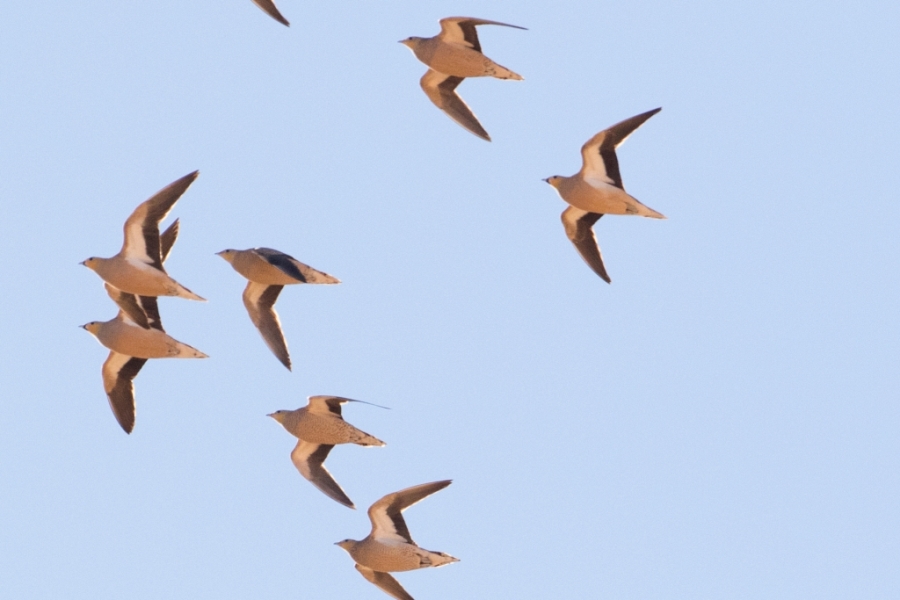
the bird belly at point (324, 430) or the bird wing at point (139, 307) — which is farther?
the bird wing at point (139, 307)

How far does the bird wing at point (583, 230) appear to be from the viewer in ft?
98.0

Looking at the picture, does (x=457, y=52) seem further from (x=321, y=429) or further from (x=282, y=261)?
(x=321, y=429)

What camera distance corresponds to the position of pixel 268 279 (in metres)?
29.7

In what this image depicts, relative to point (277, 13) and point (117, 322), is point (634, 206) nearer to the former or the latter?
point (277, 13)

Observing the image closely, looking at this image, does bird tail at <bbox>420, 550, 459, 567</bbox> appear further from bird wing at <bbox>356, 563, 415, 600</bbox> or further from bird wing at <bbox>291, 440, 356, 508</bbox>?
bird wing at <bbox>291, 440, 356, 508</bbox>

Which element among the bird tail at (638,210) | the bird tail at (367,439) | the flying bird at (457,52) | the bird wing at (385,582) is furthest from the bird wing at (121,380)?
the bird tail at (638,210)

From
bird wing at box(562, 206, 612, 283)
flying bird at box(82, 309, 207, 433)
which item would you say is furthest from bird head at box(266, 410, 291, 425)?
bird wing at box(562, 206, 612, 283)

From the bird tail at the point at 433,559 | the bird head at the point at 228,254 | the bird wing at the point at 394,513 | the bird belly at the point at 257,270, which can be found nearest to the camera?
the bird tail at the point at 433,559

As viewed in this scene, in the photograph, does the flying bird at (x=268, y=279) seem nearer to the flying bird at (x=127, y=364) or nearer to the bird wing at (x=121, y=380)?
the flying bird at (x=127, y=364)

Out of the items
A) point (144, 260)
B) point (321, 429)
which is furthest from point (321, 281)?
point (144, 260)

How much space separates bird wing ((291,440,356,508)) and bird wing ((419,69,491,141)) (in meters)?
5.90

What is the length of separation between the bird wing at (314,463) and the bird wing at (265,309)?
174 cm

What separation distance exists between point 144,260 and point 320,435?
390 centimetres

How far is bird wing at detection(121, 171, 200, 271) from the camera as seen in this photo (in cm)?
2795
